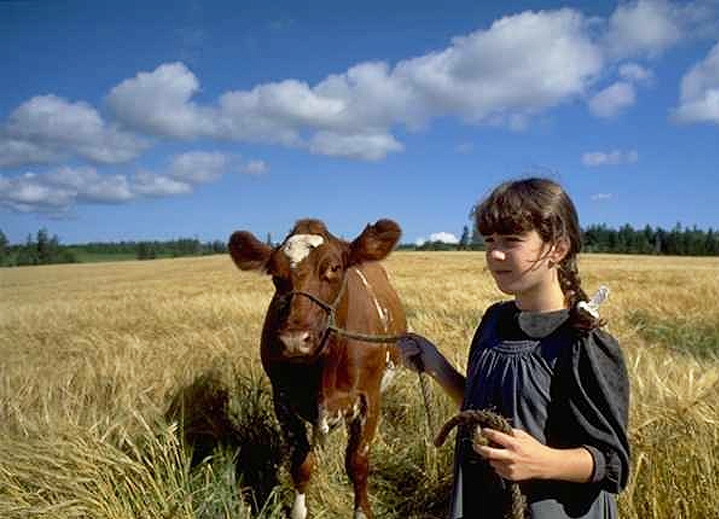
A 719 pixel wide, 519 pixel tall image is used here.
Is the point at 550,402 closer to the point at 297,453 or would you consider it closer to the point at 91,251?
the point at 297,453

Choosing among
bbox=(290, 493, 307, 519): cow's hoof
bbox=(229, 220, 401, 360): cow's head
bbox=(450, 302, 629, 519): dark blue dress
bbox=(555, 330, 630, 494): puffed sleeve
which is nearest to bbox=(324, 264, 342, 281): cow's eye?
bbox=(229, 220, 401, 360): cow's head

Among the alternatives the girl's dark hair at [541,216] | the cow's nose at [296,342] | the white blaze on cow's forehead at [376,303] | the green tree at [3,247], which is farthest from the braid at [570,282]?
the green tree at [3,247]

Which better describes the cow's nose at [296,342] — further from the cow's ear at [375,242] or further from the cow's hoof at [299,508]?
the cow's hoof at [299,508]

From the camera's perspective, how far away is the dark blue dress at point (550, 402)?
5.66 ft

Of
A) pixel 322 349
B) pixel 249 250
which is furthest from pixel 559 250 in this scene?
pixel 249 250

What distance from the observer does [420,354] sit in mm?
2428

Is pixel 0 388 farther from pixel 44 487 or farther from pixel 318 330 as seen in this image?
pixel 318 330

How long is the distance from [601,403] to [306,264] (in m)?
2.39

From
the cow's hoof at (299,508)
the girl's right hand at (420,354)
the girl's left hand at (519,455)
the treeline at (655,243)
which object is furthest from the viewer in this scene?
the treeline at (655,243)

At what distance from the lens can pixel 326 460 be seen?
4.86 metres

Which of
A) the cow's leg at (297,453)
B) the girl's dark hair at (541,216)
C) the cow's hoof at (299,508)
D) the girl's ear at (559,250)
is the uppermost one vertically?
the girl's dark hair at (541,216)

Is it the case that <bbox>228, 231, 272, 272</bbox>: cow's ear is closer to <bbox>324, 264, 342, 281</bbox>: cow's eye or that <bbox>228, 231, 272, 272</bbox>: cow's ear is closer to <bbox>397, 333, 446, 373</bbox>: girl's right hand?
<bbox>324, 264, 342, 281</bbox>: cow's eye

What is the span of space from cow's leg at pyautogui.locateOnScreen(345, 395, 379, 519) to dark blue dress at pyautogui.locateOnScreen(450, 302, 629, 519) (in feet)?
7.35

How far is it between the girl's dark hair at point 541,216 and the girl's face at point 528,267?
3cm
